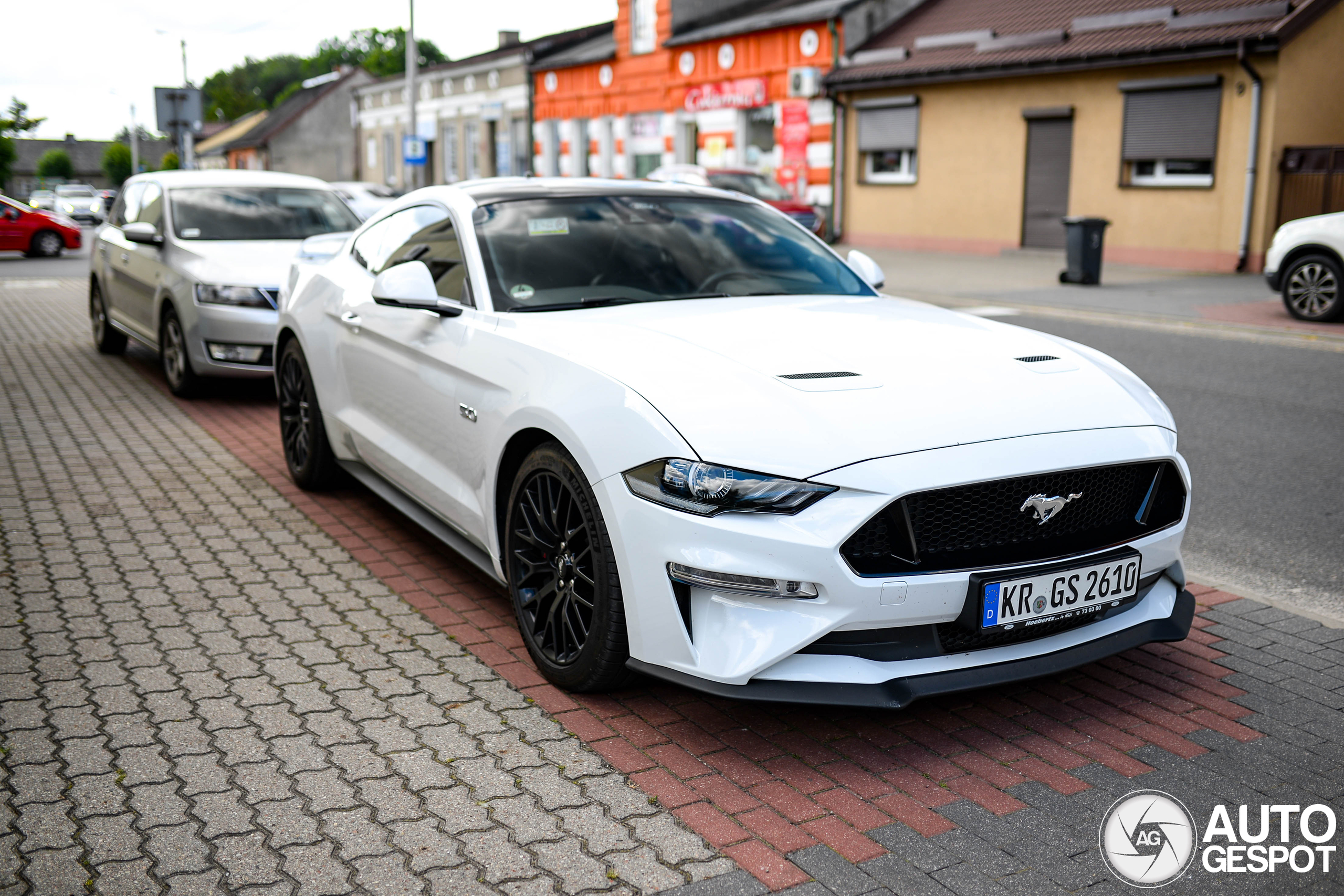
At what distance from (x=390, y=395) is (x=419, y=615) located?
0.96 metres

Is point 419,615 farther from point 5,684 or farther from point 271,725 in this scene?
point 5,684

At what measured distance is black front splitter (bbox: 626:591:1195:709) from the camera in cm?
308

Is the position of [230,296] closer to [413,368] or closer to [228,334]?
[228,334]

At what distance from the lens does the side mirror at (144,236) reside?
9.09m

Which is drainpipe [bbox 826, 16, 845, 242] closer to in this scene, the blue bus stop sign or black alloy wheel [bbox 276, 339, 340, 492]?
the blue bus stop sign

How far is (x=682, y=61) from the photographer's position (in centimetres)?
3375

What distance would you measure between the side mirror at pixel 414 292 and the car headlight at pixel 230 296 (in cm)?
459

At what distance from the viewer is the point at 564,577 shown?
367cm

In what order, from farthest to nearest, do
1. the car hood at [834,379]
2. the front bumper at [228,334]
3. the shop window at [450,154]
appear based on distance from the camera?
1. the shop window at [450,154]
2. the front bumper at [228,334]
3. the car hood at [834,379]

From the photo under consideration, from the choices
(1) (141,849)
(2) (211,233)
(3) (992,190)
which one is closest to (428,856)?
(1) (141,849)

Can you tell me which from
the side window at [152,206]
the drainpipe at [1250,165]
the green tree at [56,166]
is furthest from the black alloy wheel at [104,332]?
the green tree at [56,166]

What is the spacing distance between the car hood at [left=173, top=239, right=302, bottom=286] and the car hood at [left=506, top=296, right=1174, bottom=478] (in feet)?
17.0

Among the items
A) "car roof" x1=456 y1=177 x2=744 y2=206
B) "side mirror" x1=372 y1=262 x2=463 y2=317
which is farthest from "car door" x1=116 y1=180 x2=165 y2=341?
"side mirror" x1=372 y1=262 x2=463 y2=317

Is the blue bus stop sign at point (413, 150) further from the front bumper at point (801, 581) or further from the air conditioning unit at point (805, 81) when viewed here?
the front bumper at point (801, 581)
